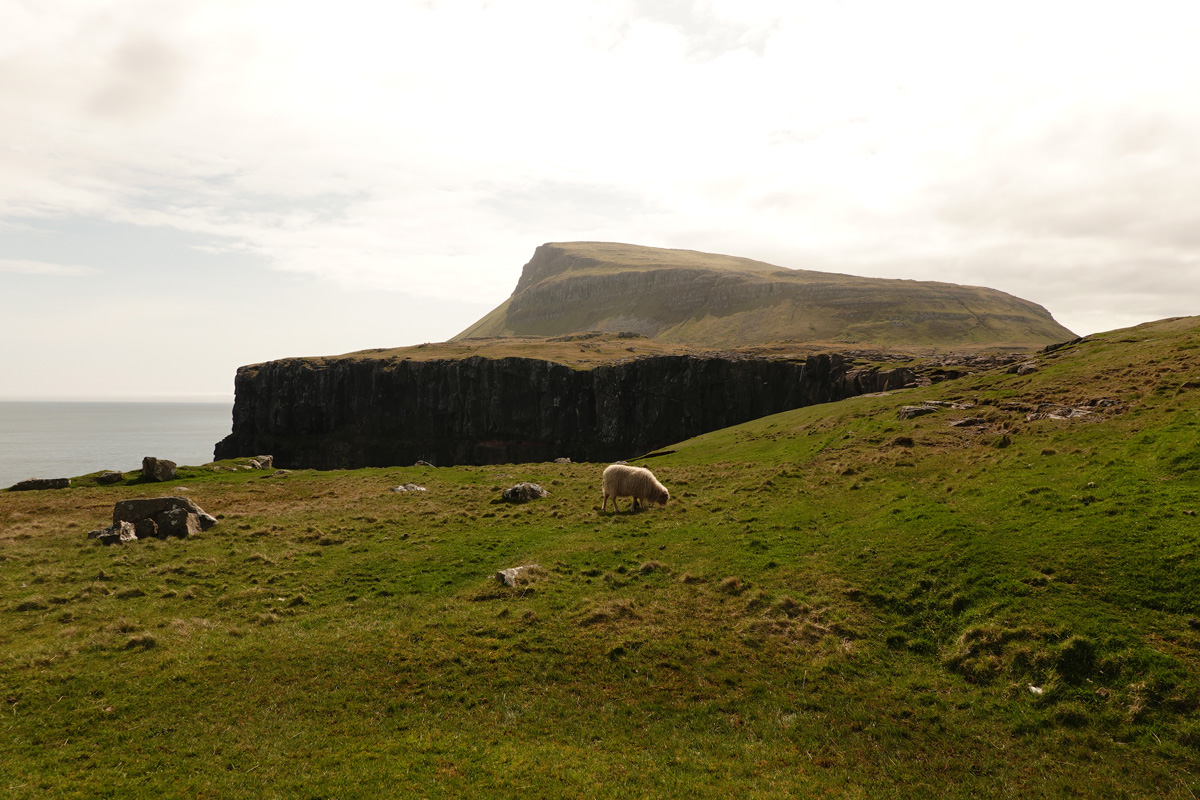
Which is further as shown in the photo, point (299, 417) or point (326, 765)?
point (299, 417)

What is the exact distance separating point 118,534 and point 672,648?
2902cm

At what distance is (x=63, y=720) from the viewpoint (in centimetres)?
1311

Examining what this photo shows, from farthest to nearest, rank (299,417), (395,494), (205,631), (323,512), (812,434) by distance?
(299,417) < (812,434) < (395,494) < (323,512) < (205,631)

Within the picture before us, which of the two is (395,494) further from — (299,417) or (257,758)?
(299,417)

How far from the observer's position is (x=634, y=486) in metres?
33.5

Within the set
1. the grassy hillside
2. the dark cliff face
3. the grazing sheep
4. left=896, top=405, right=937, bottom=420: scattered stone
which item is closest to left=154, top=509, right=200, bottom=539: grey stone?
the grassy hillside

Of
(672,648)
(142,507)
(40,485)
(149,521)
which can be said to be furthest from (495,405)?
(672,648)

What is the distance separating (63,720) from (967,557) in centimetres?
2521

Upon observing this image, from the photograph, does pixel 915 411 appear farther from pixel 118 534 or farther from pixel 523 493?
pixel 118 534

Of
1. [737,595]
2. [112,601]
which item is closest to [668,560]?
[737,595]

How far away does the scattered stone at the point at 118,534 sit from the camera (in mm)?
28391

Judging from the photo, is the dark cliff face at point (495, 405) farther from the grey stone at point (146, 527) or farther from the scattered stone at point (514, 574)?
the grey stone at point (146, 527)

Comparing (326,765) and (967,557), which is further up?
(967,557)

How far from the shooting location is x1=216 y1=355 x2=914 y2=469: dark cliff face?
121 m
